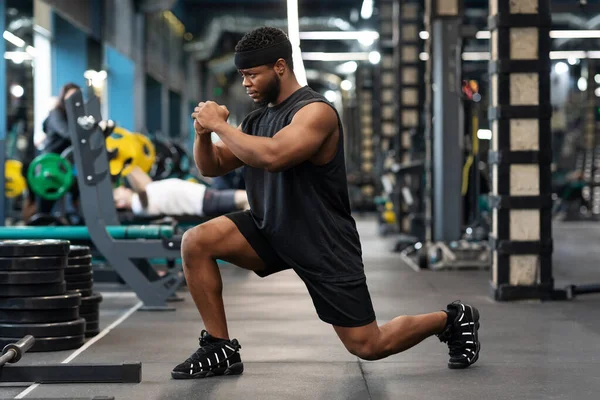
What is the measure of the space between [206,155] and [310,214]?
41 cm

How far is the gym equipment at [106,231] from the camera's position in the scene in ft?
17.7

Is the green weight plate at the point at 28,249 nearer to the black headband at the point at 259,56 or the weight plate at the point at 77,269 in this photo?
the weight plate at the point at 77,269

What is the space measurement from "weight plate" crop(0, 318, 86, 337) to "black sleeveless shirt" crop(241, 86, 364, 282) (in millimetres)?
1248

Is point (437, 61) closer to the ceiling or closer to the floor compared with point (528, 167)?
closer to the ceiling

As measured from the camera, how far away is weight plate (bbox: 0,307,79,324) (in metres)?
4.11

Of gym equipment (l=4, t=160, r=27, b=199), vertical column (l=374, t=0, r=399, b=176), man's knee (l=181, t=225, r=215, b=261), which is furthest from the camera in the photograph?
vertical column (l=374, t=0, r=399, b=176)

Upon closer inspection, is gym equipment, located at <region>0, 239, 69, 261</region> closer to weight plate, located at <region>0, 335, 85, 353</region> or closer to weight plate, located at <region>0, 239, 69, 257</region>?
weight plate, located at <region>0, 239, 69, 257</region>

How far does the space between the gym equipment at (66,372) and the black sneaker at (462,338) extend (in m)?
1.13

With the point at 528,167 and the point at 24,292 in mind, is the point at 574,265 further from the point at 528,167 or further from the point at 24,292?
the point at 24,292

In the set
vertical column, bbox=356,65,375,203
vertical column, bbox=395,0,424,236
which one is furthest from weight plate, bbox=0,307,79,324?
vertical column, bbox=356,65,375,203

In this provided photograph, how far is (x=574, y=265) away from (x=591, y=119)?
1086 cm

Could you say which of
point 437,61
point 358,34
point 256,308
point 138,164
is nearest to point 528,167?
point 256,308

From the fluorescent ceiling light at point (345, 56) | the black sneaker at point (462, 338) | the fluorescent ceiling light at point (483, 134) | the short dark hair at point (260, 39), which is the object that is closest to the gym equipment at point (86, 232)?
the black sneaker at point (462, 338)

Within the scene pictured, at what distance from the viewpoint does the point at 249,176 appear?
349cm
